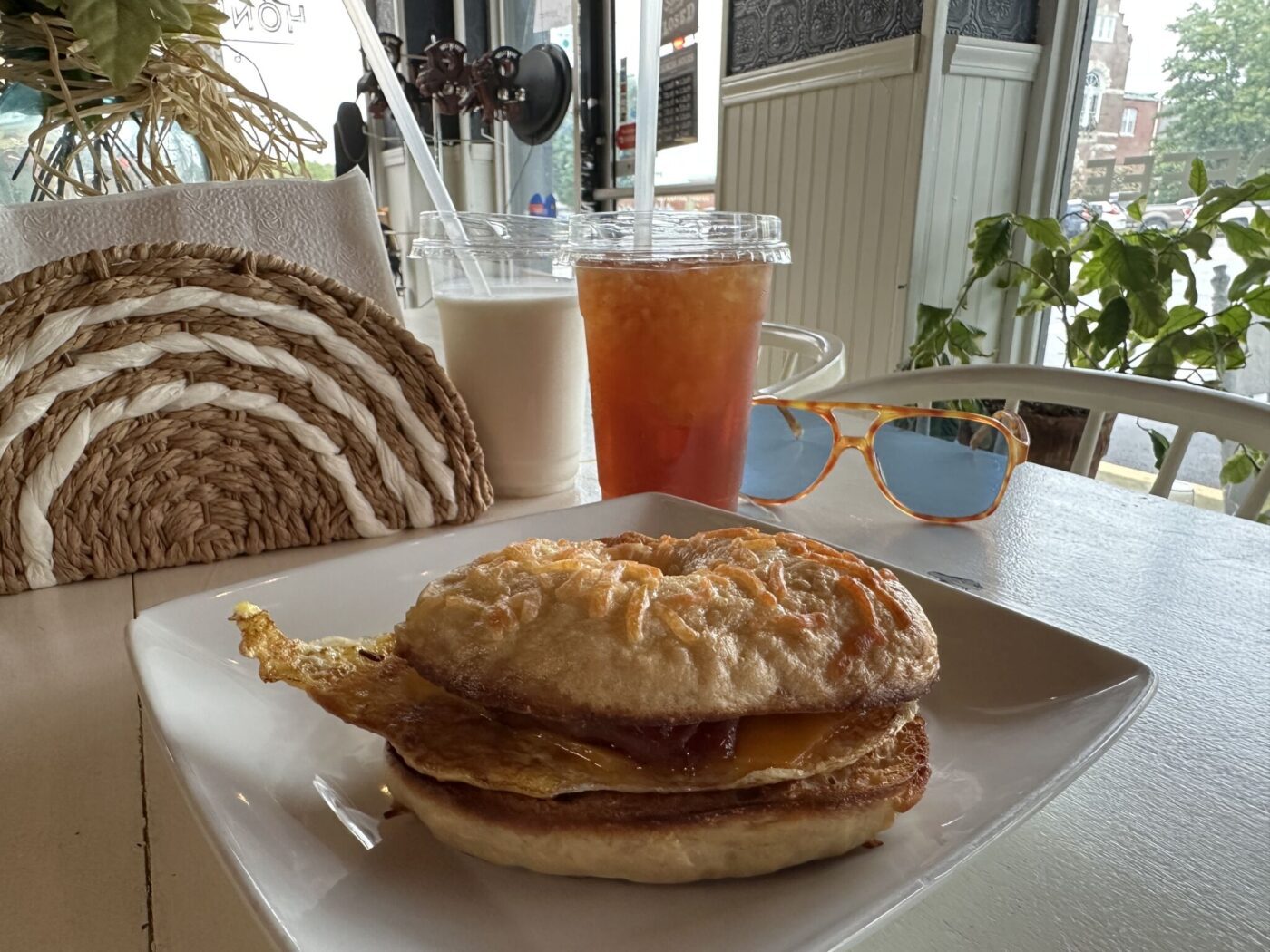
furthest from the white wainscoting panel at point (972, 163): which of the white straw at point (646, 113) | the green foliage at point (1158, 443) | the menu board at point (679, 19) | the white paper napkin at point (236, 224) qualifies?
the white paper napkin at point (236, 224)

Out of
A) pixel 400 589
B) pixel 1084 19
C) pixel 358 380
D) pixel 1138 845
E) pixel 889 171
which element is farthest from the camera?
pixel 889 171

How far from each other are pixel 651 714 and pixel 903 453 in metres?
0.72

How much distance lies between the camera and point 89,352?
0.67 meters

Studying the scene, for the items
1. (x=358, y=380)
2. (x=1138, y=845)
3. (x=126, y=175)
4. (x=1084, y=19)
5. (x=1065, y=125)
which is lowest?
(x=1138, y=845)

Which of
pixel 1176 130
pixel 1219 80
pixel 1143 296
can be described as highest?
pixel 1219 80

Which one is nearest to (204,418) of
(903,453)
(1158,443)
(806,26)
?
(903,453)

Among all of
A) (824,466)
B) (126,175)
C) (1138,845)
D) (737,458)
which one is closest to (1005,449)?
(824,466)

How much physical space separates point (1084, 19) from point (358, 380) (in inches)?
101

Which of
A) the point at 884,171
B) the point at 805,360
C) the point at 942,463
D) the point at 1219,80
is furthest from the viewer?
the point at 884,171

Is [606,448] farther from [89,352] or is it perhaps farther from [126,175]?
[126,175]

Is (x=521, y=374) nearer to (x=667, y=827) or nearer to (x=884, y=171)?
(x=667, y=827)

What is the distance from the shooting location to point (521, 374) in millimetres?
873

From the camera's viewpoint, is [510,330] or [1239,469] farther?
[1239,469]

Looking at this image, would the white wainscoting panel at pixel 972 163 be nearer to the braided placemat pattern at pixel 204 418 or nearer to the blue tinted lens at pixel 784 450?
the blue tinted lens at pixel 784 450
